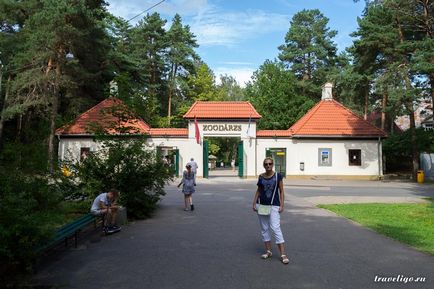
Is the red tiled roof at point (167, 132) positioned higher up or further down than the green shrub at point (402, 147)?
higher up

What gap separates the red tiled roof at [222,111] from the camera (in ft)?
111

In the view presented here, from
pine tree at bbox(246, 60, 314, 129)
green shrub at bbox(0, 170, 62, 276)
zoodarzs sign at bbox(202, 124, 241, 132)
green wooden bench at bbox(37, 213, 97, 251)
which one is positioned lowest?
green wooden bench at bbox(37, 213, 97, 251)

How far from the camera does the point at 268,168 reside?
766 centimetres

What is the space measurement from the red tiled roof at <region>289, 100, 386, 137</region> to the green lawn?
17.6 m

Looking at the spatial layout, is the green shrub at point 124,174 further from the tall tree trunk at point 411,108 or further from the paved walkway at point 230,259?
the tall tree trunk at point 411,108

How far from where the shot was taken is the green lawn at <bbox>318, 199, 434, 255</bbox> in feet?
31.7

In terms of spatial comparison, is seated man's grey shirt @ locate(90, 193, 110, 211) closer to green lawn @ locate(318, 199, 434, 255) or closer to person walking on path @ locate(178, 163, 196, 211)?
person walking on path @ locate(178, 163, 196, 211)

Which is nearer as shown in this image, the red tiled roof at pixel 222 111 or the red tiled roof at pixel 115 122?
the red tiled roof at pixel 115 122

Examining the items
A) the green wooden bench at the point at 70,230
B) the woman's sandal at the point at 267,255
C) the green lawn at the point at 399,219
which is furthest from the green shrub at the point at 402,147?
the green wooden bench at the point at 70,230

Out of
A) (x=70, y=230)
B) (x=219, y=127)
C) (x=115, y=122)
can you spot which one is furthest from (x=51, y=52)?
(x=70, y=230)

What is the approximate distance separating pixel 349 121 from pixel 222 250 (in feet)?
97.1

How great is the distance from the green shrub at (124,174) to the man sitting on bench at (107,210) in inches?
69.3

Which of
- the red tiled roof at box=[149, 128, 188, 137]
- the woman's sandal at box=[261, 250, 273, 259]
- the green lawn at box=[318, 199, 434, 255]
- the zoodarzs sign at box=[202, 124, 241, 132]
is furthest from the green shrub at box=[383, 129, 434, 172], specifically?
the woman's sandal at box=[261, 250, 273, 259]

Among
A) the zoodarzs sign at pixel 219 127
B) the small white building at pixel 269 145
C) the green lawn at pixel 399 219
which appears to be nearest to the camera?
the green lawn at pixel 399 219
